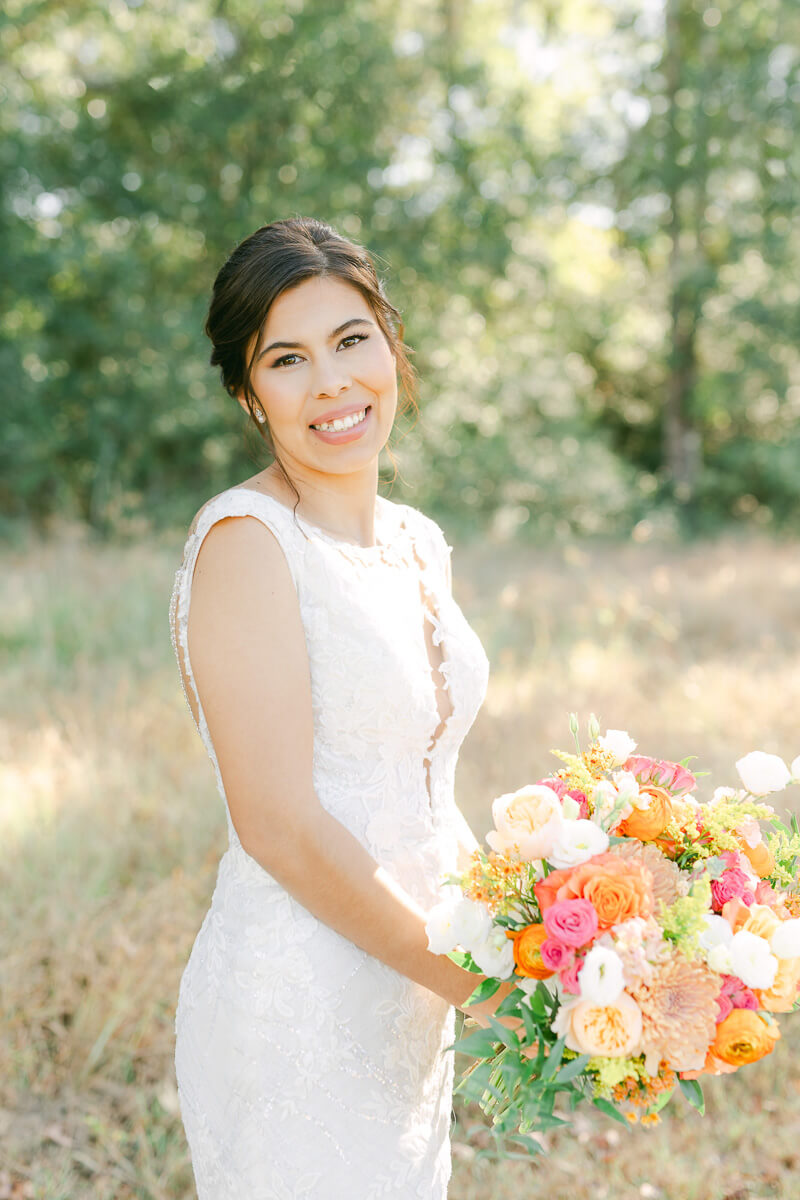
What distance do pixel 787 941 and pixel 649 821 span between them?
256 millimetres

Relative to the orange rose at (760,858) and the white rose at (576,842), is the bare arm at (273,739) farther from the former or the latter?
the orange rose at (760,858)

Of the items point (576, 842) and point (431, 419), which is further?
point (431, 419)

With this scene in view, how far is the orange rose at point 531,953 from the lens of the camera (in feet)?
4.58

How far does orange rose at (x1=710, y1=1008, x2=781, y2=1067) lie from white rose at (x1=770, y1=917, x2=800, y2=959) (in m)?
0.11

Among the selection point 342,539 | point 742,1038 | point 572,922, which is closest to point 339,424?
point 342,539

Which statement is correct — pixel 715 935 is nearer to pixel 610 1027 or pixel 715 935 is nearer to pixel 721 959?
pixel 721 959

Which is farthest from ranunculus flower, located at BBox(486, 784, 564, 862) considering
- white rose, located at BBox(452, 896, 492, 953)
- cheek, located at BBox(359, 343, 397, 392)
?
cheek, located at BBox(359, 343, 397, 392)

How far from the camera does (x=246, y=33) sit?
1262 cm

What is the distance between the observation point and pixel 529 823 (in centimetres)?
150

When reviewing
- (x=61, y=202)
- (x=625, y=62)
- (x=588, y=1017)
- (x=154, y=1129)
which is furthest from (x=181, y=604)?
(x=625, y=62)

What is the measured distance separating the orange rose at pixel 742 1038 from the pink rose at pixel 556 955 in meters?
0.25

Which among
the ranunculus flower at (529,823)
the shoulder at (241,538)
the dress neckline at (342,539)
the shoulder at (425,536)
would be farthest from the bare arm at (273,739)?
the shoulder at (425,536)

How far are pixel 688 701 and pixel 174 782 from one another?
3051mm

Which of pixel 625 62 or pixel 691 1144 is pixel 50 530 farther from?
pixel 625 62
